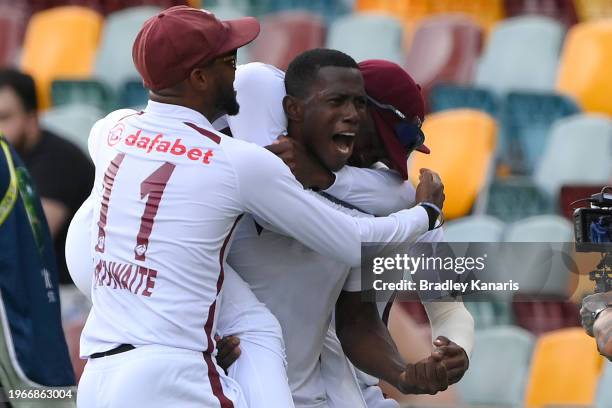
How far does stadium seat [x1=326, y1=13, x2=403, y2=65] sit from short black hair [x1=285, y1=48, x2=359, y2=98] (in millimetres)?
5452

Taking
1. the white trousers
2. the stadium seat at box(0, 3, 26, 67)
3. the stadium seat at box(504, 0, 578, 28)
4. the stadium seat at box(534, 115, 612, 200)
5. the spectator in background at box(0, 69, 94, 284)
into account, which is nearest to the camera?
the white trousers

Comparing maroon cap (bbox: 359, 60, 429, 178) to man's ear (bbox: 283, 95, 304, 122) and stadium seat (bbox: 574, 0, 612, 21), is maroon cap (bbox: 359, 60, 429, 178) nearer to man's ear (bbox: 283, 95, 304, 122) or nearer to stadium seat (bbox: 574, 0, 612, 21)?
man's ear (bbox: 283, 95, 304, 122)

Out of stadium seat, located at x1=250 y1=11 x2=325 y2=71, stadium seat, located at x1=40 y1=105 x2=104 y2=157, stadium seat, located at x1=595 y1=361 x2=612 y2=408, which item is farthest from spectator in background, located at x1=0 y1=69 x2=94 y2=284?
stadium seat, located at x1=250 y1=11 x2=325 y2=71

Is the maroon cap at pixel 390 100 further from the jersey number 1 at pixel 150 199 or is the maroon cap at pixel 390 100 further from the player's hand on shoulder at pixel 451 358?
the jersey number 1 at pixel 150 199

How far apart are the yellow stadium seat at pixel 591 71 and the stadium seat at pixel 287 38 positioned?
1.66 meters

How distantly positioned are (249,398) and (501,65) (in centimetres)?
588

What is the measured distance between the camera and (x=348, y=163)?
12.9 feet

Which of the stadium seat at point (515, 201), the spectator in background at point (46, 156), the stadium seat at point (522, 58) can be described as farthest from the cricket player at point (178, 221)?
the stadium seat at point (522, 58)

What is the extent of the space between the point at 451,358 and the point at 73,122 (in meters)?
5.02

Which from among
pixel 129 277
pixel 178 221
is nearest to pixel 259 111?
pixel 178 221

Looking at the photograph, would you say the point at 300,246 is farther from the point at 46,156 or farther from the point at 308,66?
the point at 46,156

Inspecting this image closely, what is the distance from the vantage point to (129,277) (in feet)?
11.5

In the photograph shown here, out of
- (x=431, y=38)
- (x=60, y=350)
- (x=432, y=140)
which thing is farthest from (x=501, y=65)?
(x=60, y=350)

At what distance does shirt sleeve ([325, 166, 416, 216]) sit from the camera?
3803mm
